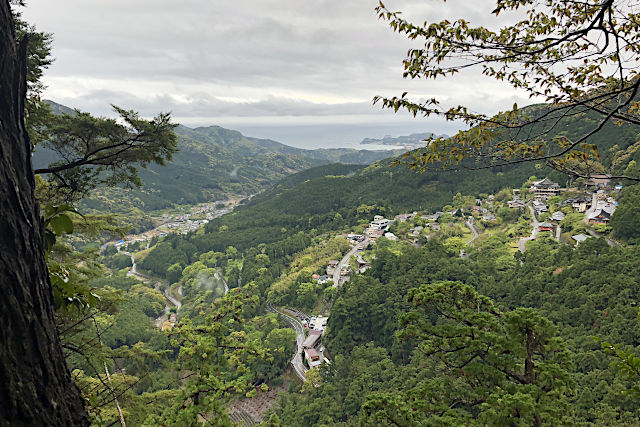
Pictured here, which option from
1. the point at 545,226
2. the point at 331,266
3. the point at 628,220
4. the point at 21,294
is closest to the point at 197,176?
the point at 331,266

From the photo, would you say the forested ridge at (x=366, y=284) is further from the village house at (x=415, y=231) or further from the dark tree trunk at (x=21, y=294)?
the village house at (x=415, y=231)

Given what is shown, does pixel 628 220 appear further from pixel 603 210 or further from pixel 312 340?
pixel 312 340

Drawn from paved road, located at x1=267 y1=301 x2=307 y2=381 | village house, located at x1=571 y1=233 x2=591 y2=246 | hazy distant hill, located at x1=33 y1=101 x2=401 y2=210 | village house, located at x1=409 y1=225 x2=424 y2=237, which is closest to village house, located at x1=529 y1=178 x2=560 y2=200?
village house, located at x1=409 y1=225 x2=424 y2=237

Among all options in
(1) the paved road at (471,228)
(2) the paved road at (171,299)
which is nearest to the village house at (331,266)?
(1) the paved road at (471,228)

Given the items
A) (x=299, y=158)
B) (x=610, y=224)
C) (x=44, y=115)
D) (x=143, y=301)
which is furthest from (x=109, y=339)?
(x=299, y=158)

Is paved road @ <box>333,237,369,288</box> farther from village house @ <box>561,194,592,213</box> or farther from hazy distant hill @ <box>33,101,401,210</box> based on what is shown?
hazy distant hill @ <box>33,101,401,210</box>

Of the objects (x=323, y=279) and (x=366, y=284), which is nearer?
(x=366, y=284)
